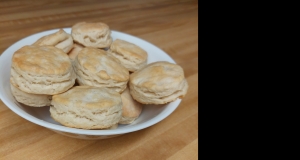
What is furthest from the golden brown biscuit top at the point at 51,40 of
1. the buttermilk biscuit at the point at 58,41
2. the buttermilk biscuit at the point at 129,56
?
the buttermilk biscuit at the point at 129,56

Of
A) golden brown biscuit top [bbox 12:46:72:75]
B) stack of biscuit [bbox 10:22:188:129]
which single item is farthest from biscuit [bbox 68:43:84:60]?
golden brown biscuit top [bbox 12:46:72:75]

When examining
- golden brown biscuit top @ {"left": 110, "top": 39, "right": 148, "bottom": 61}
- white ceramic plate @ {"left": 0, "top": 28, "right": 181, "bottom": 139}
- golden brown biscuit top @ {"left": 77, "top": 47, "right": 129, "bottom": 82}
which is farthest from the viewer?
golden brown biscuit top @ {"left": 110, "top": 39, "right": 148, "bottom": 61}

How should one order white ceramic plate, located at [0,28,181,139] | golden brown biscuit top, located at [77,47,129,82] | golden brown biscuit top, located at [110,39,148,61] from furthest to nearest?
golden brown biscuit top, located at [110,39,148,61] < golden brown biscuit top, located at [77,47,129,82] < white ceramic plate, located at [0,28,181,139]

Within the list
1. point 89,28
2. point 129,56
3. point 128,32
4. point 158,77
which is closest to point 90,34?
point 89,28

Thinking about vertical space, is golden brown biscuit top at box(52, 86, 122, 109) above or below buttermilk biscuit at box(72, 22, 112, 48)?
below

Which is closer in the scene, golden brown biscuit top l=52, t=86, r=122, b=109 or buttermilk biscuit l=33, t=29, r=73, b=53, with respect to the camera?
golden brown biscuit top l=52, t=86, r=122, b=109

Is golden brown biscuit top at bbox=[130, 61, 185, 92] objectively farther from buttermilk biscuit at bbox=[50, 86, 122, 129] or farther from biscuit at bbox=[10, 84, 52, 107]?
biscuit at bbox=[10, 84, 52, 107]

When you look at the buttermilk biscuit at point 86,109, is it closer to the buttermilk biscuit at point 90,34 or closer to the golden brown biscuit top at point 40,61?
the golden brown biscuit top at point 40,61
